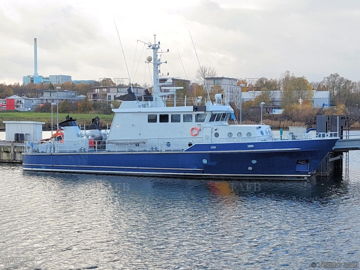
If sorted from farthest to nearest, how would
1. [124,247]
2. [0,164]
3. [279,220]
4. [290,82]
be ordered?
1. [290,82]
2. [0,164]
3. [279,220]
4. [124,247]

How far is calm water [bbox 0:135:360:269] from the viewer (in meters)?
15.6

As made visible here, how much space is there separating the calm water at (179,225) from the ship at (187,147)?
3.59ft

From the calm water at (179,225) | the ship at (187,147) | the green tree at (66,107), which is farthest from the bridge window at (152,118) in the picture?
the green tree at (66,107)

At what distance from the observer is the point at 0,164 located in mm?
41719

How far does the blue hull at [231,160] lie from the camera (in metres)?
28.0

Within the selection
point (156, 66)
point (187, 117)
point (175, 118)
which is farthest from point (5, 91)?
point (187, 117)

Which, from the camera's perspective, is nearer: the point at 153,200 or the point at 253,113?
the point at 153,200

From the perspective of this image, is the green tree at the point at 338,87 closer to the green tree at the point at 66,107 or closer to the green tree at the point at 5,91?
the green tree at the point at 66,107

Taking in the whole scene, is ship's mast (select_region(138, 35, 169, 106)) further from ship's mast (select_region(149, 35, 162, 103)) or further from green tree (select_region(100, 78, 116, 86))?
green tree (select_region(100, 78, 116, 86))

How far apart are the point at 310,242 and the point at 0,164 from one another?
31.5 metres

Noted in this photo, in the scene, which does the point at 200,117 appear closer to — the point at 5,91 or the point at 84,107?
the point at 84,107

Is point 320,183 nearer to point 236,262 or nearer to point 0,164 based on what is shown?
point 236,262

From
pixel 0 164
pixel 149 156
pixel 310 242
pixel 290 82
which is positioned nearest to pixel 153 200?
pixel 149 156

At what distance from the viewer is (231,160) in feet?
95.0
